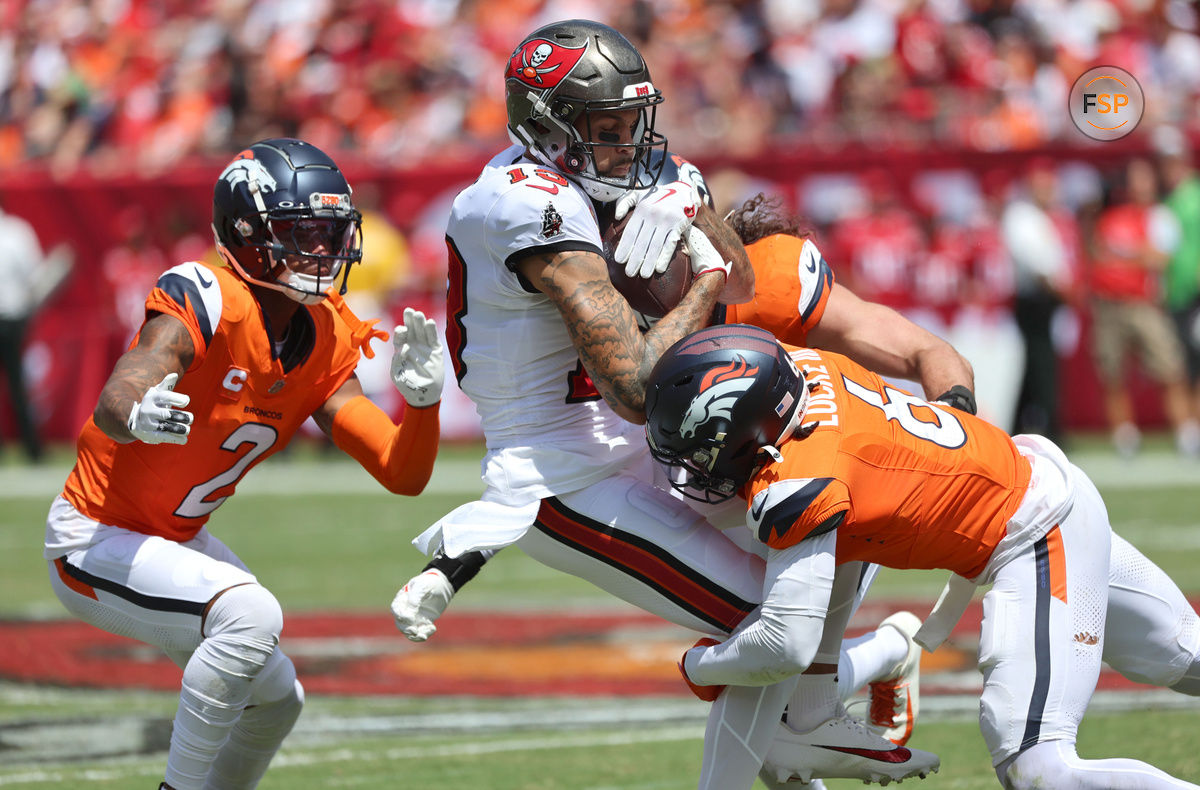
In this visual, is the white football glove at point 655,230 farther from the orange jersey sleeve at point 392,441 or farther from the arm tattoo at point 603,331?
the orange jersey sleeve at point 392,441

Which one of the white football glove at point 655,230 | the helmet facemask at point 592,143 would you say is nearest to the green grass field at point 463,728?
the white football glove at point 655,230

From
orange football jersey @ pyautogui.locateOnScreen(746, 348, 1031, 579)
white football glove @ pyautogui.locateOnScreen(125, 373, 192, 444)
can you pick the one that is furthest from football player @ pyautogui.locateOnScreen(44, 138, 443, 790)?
orange football jersey @ pyautogui.locateOnScreen(746, 348, 1031, 579)

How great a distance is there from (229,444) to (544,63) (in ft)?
4.56

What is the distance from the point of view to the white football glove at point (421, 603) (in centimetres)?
362

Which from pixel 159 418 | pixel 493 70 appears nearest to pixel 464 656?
pixel 159 418

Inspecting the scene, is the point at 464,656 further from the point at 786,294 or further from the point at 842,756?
the point at 842,756

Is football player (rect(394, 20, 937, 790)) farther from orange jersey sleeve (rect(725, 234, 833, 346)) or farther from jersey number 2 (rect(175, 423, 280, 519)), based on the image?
jersey number 2 (rect(175, 423, 280, 519))

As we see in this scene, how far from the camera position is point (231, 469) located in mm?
4359

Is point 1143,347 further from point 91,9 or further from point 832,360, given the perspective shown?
point 91,9

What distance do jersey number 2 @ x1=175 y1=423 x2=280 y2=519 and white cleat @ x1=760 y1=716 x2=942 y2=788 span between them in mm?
1680

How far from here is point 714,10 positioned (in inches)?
615

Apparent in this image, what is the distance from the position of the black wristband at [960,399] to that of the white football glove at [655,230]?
0.83 meters

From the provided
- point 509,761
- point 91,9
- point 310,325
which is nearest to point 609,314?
point 310,325

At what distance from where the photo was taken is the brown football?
12.8 ft
